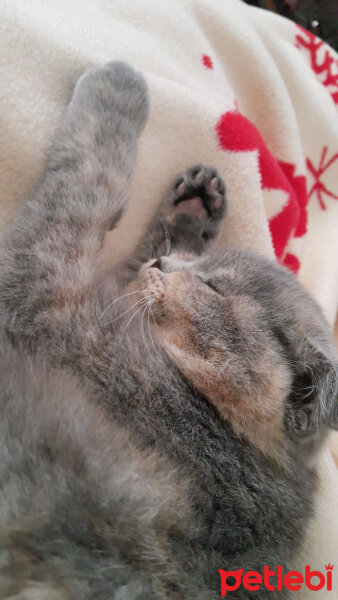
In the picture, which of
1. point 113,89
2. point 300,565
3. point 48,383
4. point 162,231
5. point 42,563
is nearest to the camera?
point 42,563

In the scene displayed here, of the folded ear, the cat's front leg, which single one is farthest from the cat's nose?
the folded ear

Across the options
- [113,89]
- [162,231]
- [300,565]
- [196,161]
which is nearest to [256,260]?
[162,231]

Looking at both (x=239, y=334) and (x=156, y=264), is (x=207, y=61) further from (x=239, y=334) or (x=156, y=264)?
(x=239, y=334)

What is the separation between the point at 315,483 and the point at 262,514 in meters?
0.18

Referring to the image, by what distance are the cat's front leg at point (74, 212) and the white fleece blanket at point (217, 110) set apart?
8 centimetres

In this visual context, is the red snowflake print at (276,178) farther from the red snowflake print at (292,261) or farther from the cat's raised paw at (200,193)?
the cat's raised paw at (200,193)

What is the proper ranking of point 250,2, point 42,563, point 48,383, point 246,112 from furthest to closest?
point 250,2 → point 246,112 → point 48,383 → point 42,563

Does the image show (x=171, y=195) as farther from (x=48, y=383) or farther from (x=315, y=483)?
(x=315, y=483)

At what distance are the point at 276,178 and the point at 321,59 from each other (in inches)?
32.7

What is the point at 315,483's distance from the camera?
932 millimetres

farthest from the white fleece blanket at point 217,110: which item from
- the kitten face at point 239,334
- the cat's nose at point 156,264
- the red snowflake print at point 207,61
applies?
the kitten face at point 239,334

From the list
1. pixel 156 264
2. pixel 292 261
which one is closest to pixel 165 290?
pixel 156 264

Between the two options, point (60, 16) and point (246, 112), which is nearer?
point (60, 16)

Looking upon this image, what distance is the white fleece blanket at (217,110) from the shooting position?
1017 mm
